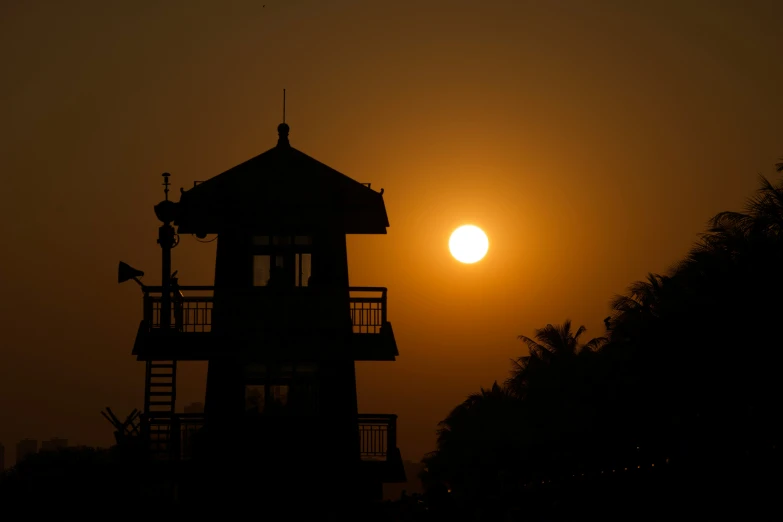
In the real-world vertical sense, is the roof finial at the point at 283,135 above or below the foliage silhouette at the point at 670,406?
above

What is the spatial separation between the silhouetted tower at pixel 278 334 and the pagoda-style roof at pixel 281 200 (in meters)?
0.04

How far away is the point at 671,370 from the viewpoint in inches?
2021

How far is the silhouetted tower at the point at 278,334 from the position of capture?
3409 cm

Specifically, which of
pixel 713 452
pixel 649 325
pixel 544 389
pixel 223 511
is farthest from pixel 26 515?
pixel 713 452

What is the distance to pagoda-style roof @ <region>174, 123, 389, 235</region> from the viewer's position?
1388 inches

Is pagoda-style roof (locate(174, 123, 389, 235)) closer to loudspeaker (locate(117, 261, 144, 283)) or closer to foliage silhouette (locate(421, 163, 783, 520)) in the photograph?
loudspeaker (locate(117, 261, 144, 283))

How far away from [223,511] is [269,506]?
4.10 feet

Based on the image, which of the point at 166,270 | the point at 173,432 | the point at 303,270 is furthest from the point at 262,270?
the point at 173,432

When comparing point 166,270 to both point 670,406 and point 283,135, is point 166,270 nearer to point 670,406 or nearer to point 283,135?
point 283,135

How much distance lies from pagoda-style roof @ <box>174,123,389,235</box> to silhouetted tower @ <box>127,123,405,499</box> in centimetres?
4

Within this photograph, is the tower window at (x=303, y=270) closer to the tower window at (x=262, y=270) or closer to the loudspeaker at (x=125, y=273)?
the tower window at (x=262, y=270)

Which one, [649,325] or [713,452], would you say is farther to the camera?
[649,325]

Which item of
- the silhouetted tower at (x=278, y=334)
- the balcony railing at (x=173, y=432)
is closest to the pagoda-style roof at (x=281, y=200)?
the silhouetted tower at (x=278, y=334)

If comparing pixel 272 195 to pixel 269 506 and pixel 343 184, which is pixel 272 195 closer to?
pixel 343 184
